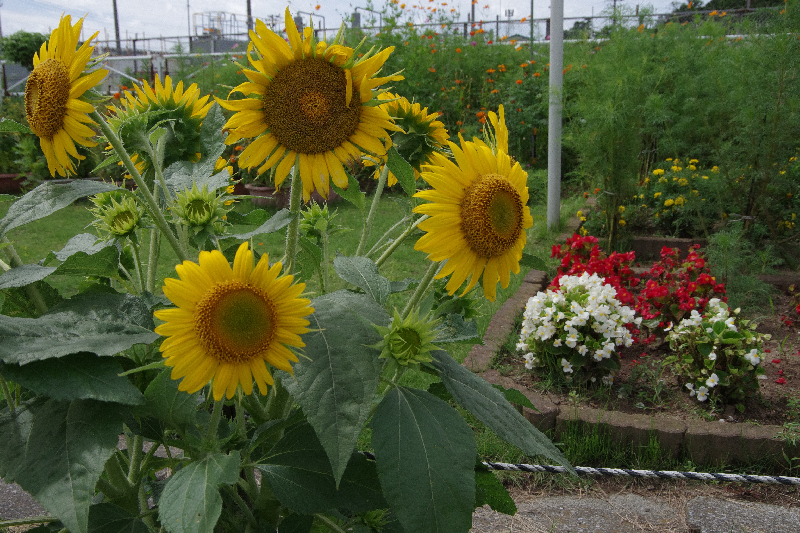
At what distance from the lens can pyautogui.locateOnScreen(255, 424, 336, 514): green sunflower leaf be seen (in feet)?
3.00

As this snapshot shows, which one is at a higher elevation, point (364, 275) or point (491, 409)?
point (364, 275)

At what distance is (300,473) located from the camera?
3.09 ft

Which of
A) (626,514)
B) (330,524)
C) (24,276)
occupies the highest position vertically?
(24,276)

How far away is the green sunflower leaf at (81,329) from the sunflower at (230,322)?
0.23 ft

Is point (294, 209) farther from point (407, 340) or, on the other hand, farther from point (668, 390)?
point (668, 390)

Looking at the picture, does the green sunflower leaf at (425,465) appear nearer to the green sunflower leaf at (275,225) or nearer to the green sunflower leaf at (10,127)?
the green sunflower leaf at (275,225)

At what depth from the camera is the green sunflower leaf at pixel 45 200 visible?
833 millimetres

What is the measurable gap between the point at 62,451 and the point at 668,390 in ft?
8.95

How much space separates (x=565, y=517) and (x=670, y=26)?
6608mm

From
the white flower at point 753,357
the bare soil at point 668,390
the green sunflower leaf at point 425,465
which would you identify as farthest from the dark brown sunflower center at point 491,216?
the white flower at point 753,357

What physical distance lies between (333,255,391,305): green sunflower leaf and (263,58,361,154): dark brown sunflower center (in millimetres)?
185

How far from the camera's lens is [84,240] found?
1096mm

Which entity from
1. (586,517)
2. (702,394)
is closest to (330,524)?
(586,517)

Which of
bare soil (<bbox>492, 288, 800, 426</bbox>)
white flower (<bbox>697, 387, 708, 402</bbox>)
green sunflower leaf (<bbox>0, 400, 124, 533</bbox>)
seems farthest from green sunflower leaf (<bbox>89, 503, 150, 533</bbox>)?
white flower (<bbox>697, 387, 708, 402</bbox>)
